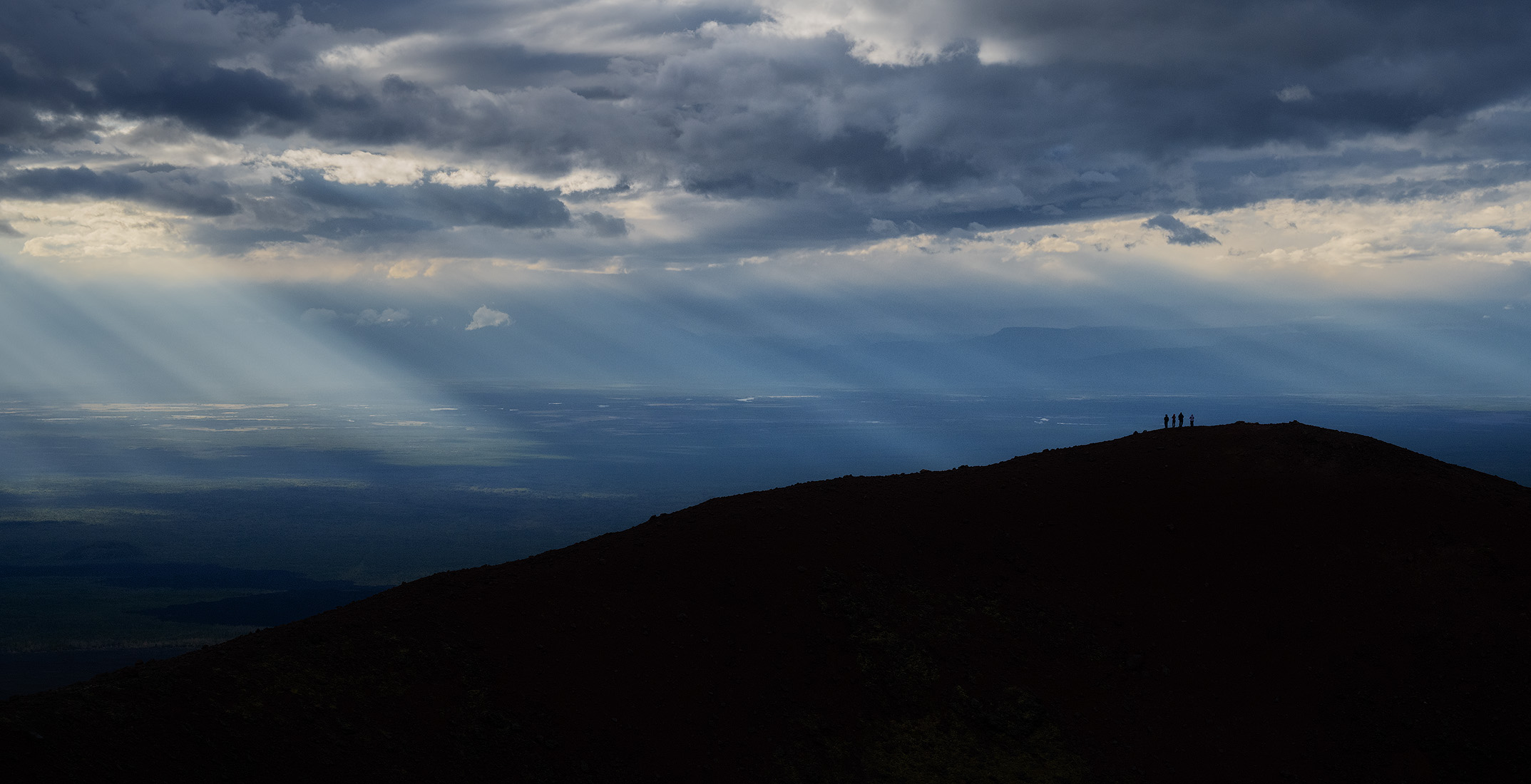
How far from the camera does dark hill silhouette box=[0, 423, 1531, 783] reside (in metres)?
20.7

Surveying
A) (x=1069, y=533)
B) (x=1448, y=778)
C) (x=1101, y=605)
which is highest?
(x=1069, y=533)

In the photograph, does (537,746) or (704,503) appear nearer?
(537,746)

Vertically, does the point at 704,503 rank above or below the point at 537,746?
above

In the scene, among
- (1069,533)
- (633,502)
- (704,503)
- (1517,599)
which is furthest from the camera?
(633,502)

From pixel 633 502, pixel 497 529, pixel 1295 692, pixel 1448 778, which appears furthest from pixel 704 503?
pixel 633 502

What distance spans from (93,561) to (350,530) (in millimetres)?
34698

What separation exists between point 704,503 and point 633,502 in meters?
152

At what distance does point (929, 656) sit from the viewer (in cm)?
2594

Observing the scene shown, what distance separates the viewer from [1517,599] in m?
25.4

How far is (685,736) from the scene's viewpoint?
22.5 meters

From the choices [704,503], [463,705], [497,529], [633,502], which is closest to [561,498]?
[633,502]

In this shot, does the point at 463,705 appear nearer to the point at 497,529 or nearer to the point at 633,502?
the point at 497,529

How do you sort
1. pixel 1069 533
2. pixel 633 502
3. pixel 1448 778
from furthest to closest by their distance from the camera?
pixel 633 502 → pixel 1069 533 → pixel 1448 778

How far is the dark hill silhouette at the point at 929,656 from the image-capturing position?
815 inches
